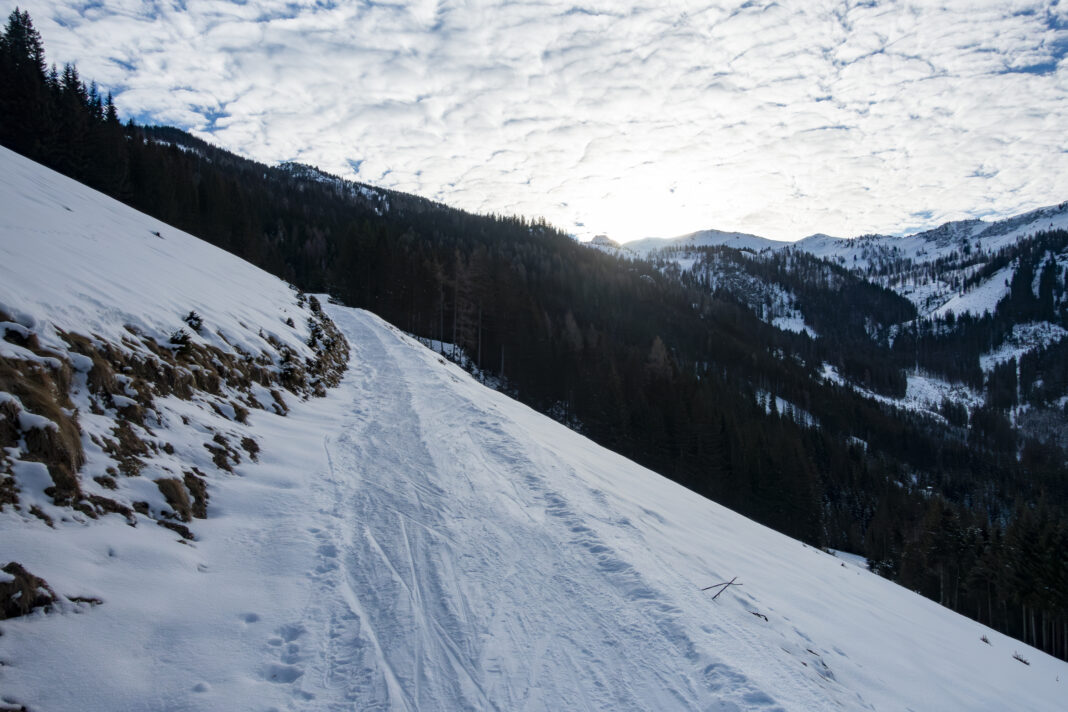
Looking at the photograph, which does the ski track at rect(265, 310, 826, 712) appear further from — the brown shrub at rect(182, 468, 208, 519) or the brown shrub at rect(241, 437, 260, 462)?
the brown shrub at rect(182, 468, 208, 519)

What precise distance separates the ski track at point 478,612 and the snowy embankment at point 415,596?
2 centimetres

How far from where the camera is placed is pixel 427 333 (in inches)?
1982

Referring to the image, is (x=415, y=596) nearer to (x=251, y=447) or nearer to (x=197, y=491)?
(x=197, y=491)

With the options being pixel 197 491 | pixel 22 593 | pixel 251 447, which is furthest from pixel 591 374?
pixel 22 593

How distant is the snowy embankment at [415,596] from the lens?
3455 mm

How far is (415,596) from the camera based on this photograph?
15.6 feet

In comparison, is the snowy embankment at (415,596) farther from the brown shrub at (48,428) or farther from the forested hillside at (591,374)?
the forested hillside at (591,374)

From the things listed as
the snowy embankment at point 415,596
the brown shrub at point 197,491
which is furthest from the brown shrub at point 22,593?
the brown shrub at point 197,491

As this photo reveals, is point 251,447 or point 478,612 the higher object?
point 251,447

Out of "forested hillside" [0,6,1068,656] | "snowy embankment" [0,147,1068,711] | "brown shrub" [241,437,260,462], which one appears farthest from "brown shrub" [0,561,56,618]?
"forested hillside" [0,6,1068,656]

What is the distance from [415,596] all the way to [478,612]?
2.18 ft

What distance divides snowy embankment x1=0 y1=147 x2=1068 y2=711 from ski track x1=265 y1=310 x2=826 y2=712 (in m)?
0.02

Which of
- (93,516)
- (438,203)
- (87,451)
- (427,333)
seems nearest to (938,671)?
(93,516)

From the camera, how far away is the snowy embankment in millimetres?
3455
